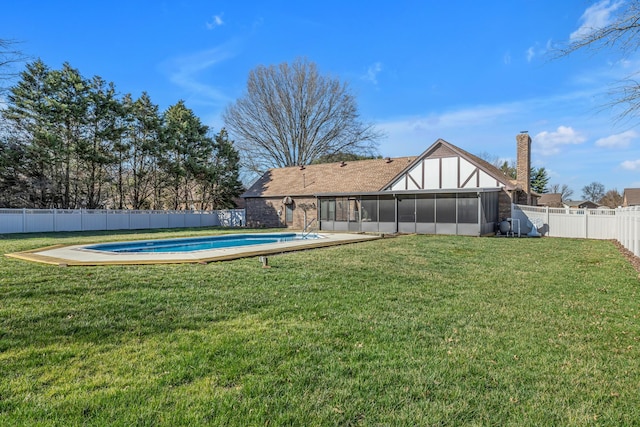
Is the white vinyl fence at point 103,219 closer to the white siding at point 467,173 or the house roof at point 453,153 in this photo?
the house roof at point 453,153

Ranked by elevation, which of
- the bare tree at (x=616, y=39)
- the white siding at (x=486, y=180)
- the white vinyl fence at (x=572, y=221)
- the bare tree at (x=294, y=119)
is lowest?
the white vinyl fence at (x=572, y=221)

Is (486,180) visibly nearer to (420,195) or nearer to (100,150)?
(420,195)

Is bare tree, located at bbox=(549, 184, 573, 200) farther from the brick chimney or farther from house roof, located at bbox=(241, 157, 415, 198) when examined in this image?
house roof, located at bbox=(241, 157, 415, 198)

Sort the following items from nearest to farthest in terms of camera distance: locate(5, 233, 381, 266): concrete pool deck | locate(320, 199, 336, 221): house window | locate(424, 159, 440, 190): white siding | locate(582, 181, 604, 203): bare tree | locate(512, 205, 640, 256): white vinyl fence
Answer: locate(5, 233, 381, 266): concrete pool deck < locate(512, 205, 640, 256): white vinyl fence < locate(424, 159, 440, 190): white siding < locate(320, 199, 336, 221): house window < locate(582, 181, 604, 203): bare tree

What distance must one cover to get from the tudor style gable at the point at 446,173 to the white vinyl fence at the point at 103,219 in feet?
46.4

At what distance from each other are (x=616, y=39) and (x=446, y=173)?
46.6ft

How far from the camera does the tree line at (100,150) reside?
21.0 meters

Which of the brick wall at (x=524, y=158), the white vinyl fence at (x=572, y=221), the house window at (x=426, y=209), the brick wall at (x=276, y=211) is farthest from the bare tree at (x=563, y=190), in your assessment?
the brick wall at (x=276, y=211)

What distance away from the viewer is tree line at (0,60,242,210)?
21047 mm

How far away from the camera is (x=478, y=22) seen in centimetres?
1283

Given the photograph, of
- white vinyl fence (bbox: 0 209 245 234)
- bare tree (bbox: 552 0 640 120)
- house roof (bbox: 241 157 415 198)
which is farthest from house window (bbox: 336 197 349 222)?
bare tree (bbox: 552 0 640 120)

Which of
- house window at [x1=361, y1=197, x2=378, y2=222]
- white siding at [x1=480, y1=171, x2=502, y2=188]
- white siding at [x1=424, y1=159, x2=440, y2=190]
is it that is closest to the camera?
white siding at [x1=480, y1=171, x2=502, y2=188]

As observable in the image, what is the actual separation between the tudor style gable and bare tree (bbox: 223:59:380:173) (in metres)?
16.6

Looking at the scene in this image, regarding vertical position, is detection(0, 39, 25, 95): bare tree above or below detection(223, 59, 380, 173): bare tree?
below
